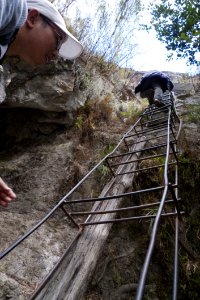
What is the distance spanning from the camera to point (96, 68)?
18.9ft

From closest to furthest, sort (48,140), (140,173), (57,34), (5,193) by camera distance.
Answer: (5,193) < (57,34) < (140,173) < (48,140)

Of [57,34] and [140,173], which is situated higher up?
[57,34]

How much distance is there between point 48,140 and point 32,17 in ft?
10.4

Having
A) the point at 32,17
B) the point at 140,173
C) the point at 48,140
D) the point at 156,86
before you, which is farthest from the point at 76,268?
the point at 156,86

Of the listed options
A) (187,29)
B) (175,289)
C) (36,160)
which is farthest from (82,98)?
(175,289)

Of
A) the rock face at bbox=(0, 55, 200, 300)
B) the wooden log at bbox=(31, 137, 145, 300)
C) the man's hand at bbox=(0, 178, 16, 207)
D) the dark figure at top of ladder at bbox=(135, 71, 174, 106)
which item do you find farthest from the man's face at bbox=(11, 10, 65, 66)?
the dark figure at top of ladder at bbox=(135, 71, 174, 106)

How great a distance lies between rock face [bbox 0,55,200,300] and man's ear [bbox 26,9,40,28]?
205 centimetres

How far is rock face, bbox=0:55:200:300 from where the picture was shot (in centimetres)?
316

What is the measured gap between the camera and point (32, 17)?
1.69m

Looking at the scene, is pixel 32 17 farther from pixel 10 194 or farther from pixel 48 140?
pixel 48 140

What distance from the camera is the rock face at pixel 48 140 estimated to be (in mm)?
3162

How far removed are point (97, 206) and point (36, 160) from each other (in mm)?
1676

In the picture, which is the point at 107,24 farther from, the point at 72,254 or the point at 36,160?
the point at 72,254

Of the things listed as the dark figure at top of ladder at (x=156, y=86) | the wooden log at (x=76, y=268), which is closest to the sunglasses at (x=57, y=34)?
the wooden log at (x=76, y=268)
